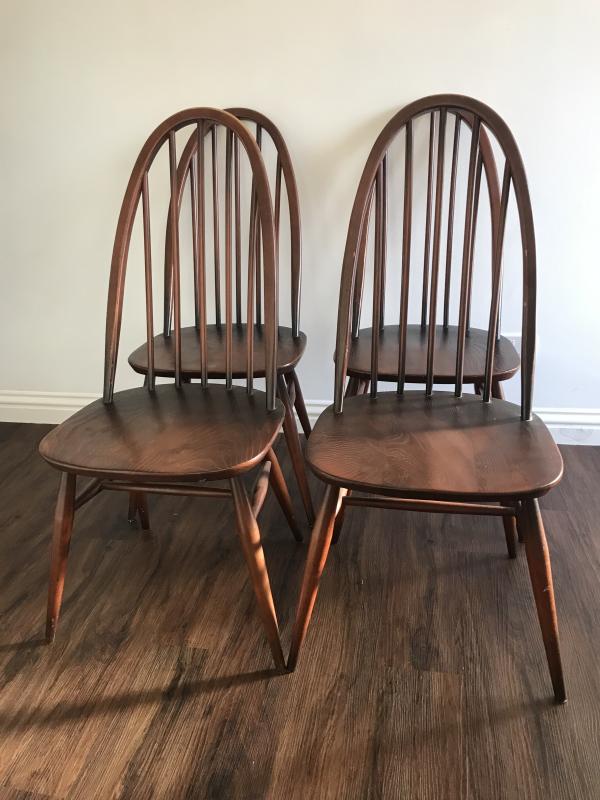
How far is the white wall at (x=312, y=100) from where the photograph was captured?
1578mm

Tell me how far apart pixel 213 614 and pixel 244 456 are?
1.38ft

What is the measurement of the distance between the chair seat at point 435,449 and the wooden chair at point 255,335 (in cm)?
25

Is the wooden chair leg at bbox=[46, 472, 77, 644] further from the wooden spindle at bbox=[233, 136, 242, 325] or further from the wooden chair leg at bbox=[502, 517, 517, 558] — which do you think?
the wooden chair leg at bbox=[502, 517, 517, 558]

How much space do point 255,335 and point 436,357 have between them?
18.0 inches

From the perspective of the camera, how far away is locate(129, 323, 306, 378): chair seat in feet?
4.69

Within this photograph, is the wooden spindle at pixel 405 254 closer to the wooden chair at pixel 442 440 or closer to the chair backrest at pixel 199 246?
the wooden chair at pixel 442 440

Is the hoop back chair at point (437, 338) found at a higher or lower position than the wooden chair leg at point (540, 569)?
higher

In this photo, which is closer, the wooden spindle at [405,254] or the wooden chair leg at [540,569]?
the wooden chair leg at [540,569]

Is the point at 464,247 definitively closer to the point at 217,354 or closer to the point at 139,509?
the point at 217,354

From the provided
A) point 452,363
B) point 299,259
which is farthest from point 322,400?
point 452,363

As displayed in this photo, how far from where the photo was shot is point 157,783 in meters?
0.98

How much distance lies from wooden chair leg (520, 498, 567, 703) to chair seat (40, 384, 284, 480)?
45cm

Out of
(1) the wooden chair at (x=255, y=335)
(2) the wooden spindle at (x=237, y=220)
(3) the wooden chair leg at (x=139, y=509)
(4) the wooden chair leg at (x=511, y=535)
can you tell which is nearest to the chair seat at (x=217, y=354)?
(1) the wooden chair at (x=255, y=335)

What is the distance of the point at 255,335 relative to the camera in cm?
161
